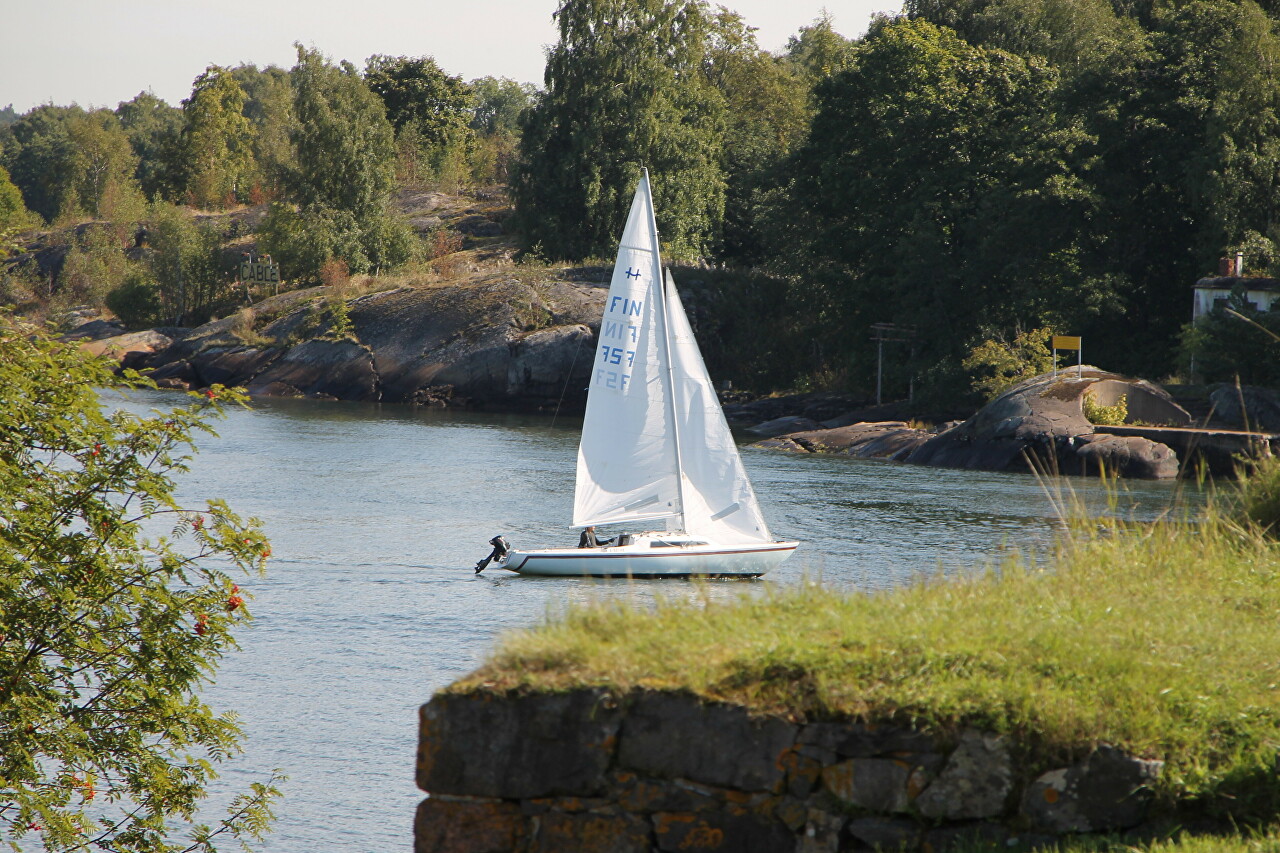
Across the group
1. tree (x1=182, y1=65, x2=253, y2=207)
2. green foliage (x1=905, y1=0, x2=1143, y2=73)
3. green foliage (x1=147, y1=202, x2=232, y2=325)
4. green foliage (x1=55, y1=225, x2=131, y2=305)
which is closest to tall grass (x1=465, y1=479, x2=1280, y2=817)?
green foliage (x1=905, y1=0, x2=1143, y2=73)

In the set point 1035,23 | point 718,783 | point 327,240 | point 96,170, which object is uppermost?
point 1035,23

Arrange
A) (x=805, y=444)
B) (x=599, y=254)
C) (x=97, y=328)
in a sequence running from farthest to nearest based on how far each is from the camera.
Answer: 1. (x=97, y=328)
2. (x=599, y=254)
3. (x=805, y=444)

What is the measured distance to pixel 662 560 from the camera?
27375 mm

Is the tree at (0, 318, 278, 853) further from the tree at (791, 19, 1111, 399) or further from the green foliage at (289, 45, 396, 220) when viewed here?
the green foliage at (289, 45, 396, 220)

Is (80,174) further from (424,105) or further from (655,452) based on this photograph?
(655,452)

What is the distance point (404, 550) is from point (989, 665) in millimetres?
26010

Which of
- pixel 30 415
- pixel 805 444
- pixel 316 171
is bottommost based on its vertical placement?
pixel 805 444

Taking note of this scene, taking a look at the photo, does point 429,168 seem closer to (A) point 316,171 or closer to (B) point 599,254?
(A) point 316,171

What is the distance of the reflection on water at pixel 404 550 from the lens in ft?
54.2

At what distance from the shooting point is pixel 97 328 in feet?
288

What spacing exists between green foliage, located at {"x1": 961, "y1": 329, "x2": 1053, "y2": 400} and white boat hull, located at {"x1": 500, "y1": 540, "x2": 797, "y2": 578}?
32629 millimetres

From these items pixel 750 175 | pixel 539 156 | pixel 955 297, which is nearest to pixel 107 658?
pixel 955 297

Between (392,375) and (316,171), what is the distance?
18212mm

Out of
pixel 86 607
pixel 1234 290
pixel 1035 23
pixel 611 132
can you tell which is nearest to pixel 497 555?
pixel 86 607
